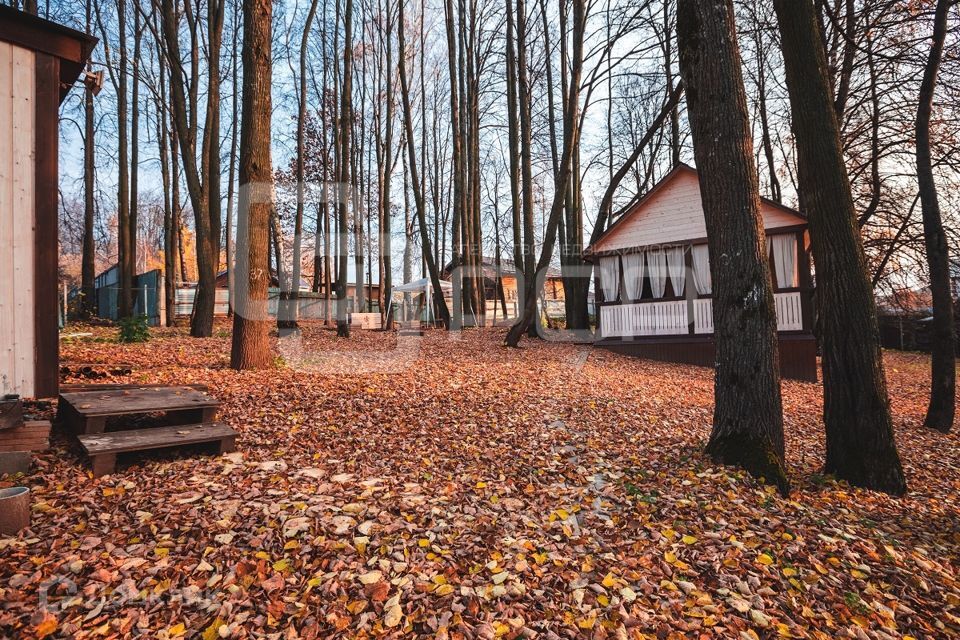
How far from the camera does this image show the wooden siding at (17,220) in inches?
151

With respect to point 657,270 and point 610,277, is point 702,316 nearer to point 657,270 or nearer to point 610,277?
point 657,270

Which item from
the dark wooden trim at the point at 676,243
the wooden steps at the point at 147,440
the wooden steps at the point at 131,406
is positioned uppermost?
the dark wooden trim at the point at 676,243

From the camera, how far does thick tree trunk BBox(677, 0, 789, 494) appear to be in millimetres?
4410

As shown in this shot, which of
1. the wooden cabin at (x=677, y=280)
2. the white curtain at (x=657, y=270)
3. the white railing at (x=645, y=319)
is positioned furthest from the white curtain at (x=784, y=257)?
the white curtain at (x=657, y=270)

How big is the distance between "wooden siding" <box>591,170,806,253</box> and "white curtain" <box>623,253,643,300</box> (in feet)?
1.08

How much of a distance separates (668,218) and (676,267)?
53.1 inches

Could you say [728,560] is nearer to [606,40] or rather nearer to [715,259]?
[715,259]

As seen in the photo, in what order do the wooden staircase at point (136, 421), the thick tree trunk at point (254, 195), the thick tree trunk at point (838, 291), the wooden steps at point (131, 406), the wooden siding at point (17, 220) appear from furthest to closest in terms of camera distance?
1. the thick tree trunk at point (254, 195)
2. the thick tree trunk at point (838, 291)
3. the wooden siding at point (17, 220)
4. the wooden steps at point (131, 406)
5. the wooden staircase at point (136, 421)

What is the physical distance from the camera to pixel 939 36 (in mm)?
7062

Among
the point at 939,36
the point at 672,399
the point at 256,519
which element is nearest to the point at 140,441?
the point at 256,519

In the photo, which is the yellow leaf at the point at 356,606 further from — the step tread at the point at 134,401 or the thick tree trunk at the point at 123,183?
the thick tree trunk at the point at 123,183

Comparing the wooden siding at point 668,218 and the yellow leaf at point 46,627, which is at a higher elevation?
the wooden siding at point 668,218

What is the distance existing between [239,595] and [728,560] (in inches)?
110

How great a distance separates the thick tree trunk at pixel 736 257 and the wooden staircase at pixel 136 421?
4344 millimetres
